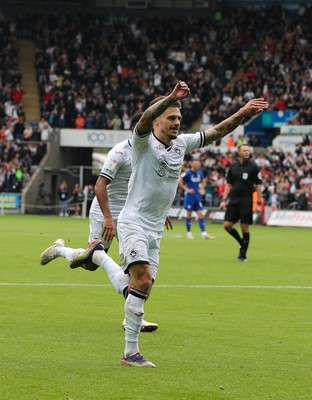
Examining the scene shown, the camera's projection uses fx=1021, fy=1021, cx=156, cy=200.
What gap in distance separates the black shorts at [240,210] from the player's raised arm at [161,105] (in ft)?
44.4

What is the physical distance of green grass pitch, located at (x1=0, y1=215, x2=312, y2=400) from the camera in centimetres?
736

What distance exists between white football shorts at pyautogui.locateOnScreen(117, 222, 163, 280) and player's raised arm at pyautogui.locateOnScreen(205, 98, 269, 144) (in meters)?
1.03

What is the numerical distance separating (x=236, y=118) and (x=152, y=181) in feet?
3.13

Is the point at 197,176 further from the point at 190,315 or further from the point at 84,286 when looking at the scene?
the point at 190,315

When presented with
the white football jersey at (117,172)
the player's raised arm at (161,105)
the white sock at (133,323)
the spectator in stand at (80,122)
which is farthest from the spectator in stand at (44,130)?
the player's raised arm at (161,105)

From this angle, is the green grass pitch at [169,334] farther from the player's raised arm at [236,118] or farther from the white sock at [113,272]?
the player's raised arm at [236,118]

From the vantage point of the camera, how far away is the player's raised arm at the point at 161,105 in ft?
26.5

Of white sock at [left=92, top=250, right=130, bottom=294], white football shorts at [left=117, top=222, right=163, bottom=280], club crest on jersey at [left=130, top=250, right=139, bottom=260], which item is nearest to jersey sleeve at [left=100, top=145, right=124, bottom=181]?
white sock at [left=92, top=250, right=130, bottom=294]

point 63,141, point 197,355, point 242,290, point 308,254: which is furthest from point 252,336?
point 63,141

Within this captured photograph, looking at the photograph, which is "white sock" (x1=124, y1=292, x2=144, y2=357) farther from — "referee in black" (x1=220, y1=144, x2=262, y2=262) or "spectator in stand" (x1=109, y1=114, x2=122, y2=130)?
"spectator in stand" (x1=109, y1=114, x2=122, y2=130)

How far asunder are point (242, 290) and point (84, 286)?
7.80 feet

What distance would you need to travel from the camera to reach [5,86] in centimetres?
5491

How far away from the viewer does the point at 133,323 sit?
8.40 m

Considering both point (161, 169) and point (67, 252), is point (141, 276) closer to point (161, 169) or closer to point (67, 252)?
point (161, 169)
